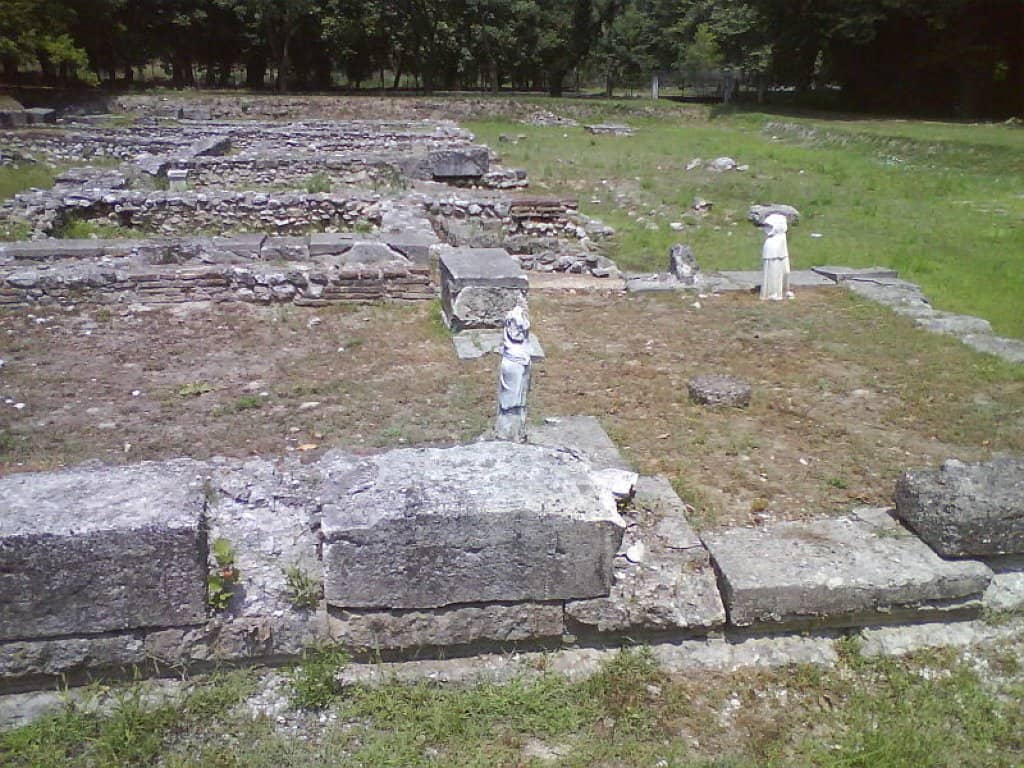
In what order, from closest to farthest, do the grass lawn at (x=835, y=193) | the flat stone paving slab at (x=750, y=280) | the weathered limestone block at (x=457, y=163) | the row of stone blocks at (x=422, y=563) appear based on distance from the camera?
1. the row of stone blocks at (x=422, y=563)
2. the flat stone paving slab at (x=750, y=280)
3. the grass lawn at (x=835, y=193)
4. the weathered limestone block at (x=457, y=163)

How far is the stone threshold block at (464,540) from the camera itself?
3.21 meters

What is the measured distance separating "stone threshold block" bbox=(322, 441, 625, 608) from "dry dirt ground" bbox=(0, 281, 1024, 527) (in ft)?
5.31

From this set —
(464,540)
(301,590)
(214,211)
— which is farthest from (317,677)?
(214,211)

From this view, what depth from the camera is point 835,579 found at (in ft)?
11.5

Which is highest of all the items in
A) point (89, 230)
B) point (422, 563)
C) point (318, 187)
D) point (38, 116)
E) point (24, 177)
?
point (38, 116)

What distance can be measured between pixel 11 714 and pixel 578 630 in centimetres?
223

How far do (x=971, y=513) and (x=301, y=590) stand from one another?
306 cm

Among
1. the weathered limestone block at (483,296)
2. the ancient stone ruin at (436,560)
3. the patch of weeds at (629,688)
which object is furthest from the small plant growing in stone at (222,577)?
the weathered limestone block at (483,296)

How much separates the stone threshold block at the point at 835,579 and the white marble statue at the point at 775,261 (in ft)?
20.6

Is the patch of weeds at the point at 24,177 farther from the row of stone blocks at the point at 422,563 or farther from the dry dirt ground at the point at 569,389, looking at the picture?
the row of stone blocks at the point at 422,563

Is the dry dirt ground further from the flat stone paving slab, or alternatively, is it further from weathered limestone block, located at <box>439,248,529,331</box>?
the flat stone paving slab

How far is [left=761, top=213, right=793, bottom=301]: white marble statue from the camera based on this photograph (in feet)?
31.2

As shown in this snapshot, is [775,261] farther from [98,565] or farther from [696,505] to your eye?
[98,565]

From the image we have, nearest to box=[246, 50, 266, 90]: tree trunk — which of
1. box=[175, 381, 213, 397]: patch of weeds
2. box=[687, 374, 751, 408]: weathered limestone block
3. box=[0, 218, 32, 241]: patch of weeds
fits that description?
box=[0, 218, 32, 241]: patch of weeds
